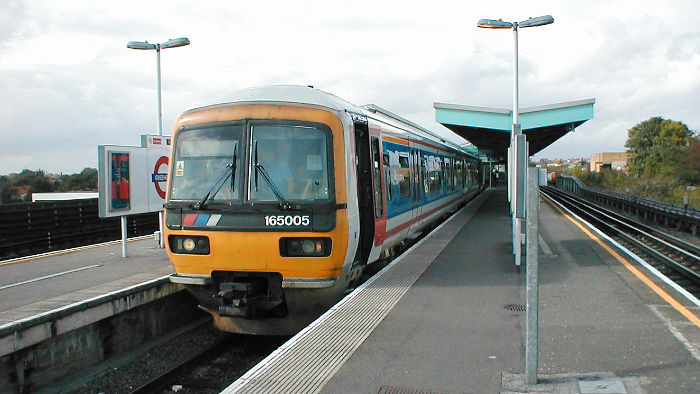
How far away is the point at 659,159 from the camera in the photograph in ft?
209

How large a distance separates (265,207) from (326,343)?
6.62ft

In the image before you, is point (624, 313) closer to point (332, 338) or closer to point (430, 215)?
point (332, 338)

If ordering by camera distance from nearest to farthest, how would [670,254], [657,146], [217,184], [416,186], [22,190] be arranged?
[217,184] → [416,186] → [670,254] → [22,190] → [657,146]

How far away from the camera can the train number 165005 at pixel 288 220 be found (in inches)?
267

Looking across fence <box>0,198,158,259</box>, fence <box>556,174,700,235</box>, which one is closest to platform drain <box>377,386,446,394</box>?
fence <box>0,198,158,259</box>

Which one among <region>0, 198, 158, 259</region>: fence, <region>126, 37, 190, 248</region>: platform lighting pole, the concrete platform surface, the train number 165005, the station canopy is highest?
<region>126, 37, 190, 248</region>: platform lighting pole

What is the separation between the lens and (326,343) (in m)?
5.41

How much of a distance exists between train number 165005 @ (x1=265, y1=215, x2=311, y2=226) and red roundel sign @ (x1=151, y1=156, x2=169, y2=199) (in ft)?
17.8

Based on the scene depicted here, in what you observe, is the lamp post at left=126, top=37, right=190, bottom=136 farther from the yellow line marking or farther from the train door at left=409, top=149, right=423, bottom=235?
the yellow line marking

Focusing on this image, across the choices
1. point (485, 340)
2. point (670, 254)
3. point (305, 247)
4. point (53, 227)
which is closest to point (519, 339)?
point (485, 340)

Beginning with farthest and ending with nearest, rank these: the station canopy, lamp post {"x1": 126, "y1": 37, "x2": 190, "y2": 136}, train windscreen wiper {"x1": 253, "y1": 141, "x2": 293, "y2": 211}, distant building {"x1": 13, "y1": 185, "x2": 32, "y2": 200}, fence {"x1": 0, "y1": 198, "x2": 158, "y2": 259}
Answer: the station canopy < distant building {"x1": 13, "y1": 185, "x2": 32, "y2": 200} < lamp post {"x1": 126, "y1": 37, "x2": 190, "y2": 136} < fence {"x1": 0, "y1": 198, "x2": 158, "y2": 259} < train windscreen wiper {"x1": 253, "y1": 141, "x2": 293, "y2": 211}

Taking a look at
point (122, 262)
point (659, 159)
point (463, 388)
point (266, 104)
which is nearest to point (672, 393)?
point (463, 388)

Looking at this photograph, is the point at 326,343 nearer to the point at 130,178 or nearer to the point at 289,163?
the point at 289,163

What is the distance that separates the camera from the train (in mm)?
6824
